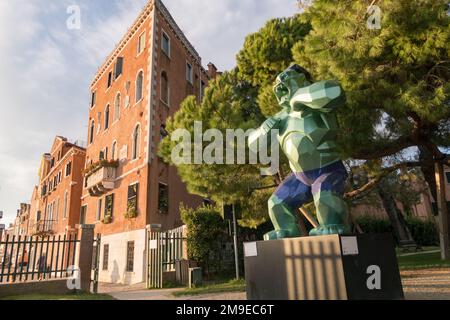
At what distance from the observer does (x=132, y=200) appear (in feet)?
53.6

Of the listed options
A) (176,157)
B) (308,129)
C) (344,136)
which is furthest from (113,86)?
(308,129)

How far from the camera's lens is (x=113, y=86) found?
2198 cm

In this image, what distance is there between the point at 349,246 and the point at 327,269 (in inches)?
14.0

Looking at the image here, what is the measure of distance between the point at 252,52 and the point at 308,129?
25.8 feet

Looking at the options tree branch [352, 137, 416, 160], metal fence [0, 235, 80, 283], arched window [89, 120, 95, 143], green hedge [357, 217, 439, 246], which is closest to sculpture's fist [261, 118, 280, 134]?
tree branch [352, 137, 416, 160]

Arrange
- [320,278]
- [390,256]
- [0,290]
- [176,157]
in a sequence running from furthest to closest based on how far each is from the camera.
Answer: [176,157] < [0,290] < [390,256] < [320,278]

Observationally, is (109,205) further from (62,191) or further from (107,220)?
(62,191)

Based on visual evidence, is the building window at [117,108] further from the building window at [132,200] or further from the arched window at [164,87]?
the building window at [132,200]

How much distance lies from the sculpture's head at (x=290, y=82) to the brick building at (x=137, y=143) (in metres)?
11.3

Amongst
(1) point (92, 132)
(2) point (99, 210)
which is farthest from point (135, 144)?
(1) point (92, 132)
